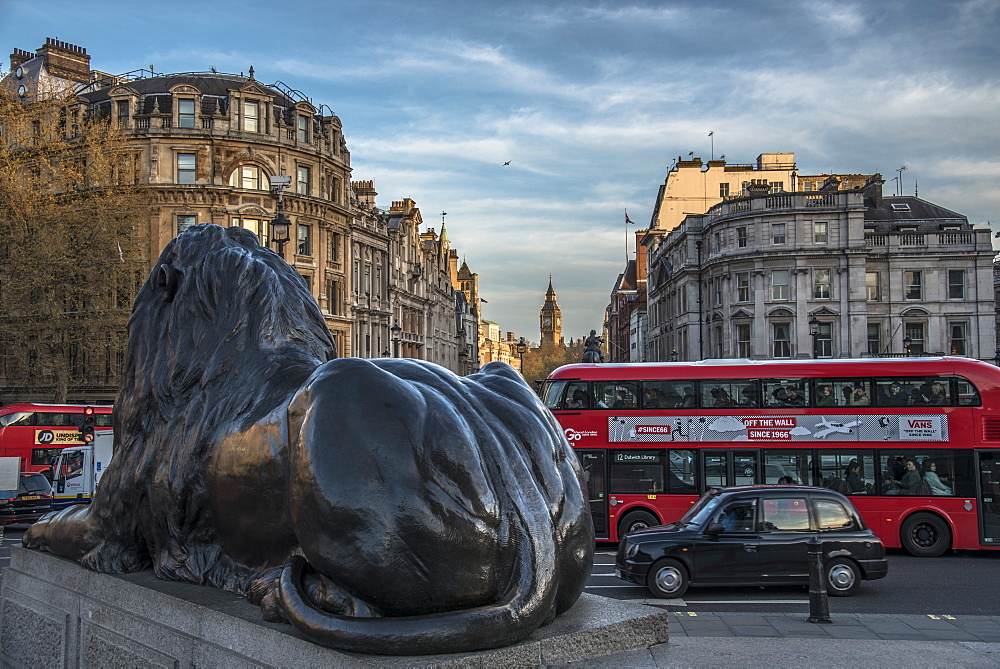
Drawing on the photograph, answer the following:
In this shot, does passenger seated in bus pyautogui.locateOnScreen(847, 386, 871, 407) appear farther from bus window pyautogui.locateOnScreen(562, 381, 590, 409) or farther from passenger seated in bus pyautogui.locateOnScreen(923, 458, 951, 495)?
bus window pyautogui.locateOnScreen(562, 381, 590, 409)

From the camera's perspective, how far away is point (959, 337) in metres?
51.8

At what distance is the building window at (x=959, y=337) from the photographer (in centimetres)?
5150

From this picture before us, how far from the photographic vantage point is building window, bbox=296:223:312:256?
45812mm

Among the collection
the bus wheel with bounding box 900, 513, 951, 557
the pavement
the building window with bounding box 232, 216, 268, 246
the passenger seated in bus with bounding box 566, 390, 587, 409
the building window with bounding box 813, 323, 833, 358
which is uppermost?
the building window with bounding box 232, 216, 268, 246

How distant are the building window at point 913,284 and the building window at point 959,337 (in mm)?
2684

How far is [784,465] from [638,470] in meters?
2.81

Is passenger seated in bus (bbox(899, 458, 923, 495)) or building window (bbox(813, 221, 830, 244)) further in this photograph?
building window (bbox(813, 221, 830, 244))

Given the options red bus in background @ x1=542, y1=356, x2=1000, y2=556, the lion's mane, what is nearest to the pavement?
the lion's mane

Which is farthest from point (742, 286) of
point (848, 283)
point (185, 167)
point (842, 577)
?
point (842, 577)

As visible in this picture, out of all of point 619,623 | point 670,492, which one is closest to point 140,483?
point 619,623

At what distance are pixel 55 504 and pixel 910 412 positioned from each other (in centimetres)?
2004

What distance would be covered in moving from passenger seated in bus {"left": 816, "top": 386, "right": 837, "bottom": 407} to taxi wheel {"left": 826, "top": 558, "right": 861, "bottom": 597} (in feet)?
15.2

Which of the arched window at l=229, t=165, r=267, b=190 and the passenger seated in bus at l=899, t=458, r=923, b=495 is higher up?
the arched window at l=229, t=165, r=267, b=190

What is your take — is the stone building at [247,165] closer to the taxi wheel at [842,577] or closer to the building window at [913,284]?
the taxi wheel at [842,577]
